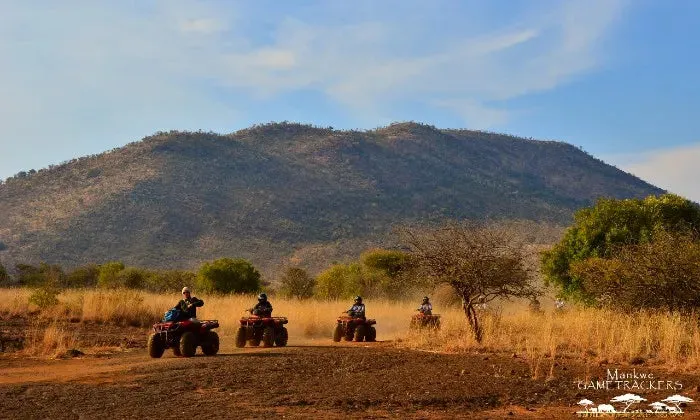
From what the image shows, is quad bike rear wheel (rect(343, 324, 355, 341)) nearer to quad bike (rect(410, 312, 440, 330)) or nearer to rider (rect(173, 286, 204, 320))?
quad bike (rect(410, 312, 440, 330))

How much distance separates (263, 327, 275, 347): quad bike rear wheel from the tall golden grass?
7.51ft

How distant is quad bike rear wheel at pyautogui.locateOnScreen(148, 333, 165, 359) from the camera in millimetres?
20234

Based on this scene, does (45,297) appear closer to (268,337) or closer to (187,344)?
(268,337)

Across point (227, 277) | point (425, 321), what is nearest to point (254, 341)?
point (425, 321)

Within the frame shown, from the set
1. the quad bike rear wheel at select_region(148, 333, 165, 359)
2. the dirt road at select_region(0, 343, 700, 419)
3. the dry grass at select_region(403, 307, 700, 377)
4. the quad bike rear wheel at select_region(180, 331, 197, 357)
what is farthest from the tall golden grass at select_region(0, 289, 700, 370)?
the quad bike rear wheel at select_region(180, 331, 197, 357)

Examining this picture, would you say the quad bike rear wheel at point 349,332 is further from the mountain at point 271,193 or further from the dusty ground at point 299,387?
the mountain at point 271,193

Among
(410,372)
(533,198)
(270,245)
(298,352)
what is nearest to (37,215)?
(270,245)

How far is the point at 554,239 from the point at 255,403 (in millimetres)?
63136

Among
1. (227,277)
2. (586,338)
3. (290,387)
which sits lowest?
(290,387)

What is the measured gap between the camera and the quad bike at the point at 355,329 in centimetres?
2644

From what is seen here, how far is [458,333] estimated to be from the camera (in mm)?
23156

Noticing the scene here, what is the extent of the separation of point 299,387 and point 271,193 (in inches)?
2937

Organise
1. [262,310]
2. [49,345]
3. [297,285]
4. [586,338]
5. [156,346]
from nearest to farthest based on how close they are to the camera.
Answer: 1. [586,338]
2. [156,346]
3. [49,345]
4. [262,310]
5. [297,285]

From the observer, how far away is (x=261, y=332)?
24859 millimetres
